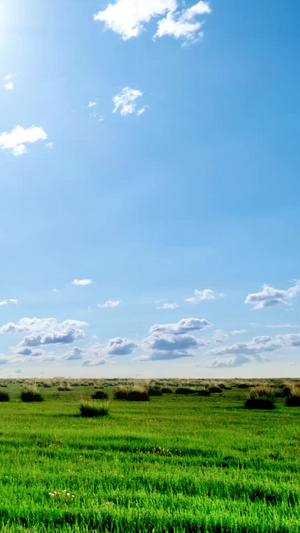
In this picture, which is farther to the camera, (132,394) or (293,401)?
(132,394)

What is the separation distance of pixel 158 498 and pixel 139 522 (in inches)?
46.9

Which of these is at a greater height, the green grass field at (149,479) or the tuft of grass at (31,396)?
the green grass field at (149,479)

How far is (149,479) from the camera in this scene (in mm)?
9062

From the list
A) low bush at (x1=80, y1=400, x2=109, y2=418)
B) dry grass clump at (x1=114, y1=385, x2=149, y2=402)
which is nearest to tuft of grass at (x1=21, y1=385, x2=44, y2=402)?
dry grass clump at (x1=114, y1=385, x2=149, y2=402)

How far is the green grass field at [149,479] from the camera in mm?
6504

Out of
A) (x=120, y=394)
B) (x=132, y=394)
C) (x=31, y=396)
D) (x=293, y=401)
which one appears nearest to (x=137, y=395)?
(x=132, y=394)

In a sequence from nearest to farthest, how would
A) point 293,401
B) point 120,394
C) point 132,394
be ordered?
1. point 293,401
2. point 132,394
3. point 120,394

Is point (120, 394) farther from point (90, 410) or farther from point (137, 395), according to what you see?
point (90, 410)

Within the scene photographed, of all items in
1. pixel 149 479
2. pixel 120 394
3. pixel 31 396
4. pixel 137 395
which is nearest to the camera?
pixel 149 479

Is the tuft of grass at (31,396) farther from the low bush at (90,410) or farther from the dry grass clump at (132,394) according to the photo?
the low bush at (90,410)

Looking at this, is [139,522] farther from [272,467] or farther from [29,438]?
[29,438]

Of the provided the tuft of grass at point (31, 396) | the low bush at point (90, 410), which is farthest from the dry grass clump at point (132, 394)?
the low bush at point (90, 410)

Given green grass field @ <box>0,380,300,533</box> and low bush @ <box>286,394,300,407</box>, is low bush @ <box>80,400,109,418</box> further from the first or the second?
low bush @ <box>286,394,300,407</box>

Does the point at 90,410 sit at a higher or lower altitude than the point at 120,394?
higher
